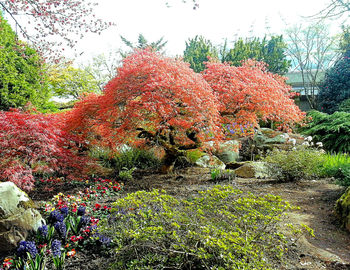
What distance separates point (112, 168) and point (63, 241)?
4.07m

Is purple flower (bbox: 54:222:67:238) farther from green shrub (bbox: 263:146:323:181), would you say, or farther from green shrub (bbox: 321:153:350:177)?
green shrub (bbox: 321:153:350:177)

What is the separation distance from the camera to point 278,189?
16.7 ft

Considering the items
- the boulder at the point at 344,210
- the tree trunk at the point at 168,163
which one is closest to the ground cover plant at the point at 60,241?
the tree trunk at the point at 168,163

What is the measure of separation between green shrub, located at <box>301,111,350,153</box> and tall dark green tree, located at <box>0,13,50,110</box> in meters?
11.3

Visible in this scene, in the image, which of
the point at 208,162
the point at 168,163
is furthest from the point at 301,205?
the point at 208,162

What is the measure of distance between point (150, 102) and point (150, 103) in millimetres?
36

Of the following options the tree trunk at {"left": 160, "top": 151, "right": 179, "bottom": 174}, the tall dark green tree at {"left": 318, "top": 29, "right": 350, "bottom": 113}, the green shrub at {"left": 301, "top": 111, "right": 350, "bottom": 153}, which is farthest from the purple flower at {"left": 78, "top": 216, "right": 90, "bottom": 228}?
the tall dark green tree at {"left": 318, "top": 29, "right": 350, "bottom": 113}

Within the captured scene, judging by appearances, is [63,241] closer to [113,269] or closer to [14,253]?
[14,253]

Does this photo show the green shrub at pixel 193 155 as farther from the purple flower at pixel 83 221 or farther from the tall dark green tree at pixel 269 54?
the tall dark green tree at pixel 269 54

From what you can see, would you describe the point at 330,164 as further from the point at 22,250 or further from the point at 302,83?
the point at 302,83

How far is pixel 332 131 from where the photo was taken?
977 centimetres

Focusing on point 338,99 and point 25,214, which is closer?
point 25,214

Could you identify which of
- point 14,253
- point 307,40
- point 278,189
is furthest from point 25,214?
point 307,40

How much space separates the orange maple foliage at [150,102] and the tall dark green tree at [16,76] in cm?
511
